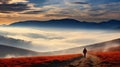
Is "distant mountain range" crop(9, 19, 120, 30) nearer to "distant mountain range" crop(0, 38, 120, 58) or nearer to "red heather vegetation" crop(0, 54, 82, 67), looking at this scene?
"distant mountain range" crop(0, 38, 120, 58)

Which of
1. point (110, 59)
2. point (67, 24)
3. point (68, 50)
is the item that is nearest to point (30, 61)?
point (67, 24)

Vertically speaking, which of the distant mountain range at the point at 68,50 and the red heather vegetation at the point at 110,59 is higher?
the distant mountain range at the point at 68,50

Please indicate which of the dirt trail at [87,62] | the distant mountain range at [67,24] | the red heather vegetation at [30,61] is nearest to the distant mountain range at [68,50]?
the distant mountain range at [67,24]

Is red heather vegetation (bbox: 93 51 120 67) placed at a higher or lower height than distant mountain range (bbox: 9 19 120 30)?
lower

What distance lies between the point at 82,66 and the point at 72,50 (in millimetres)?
6498

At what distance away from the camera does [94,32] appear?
1021 inches

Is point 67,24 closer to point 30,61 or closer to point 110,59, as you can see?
point 30,61

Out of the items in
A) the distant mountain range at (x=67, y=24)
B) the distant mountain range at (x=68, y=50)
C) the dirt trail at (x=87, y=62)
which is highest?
the distant mountain range at (x=67, y=24)

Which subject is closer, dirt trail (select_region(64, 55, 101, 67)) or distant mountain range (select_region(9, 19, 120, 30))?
dirt trail (select_region(64, 55, 101, 67))

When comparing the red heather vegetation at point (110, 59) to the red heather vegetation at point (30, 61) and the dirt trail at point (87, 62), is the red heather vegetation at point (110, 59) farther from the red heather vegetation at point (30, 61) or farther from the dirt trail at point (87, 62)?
the red heather vegetation at point (30, 61)

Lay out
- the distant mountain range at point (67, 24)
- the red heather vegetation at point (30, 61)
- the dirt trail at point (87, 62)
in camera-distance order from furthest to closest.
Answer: the distant mountain range at point (67, 24) → the red heather vegetation at point (30, 61) → the dirt trail at point (87, 62)

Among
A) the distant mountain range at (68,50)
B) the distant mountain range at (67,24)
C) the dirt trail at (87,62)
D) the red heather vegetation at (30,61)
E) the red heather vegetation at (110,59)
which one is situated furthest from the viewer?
the distant mountain range at (68,50)

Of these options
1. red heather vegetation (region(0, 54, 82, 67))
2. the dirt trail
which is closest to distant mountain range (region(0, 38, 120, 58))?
red heather vegetation (region(0, 54, 82, 67))

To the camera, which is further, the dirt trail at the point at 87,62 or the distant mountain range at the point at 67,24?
the distant mountain range at the point at 67,24
